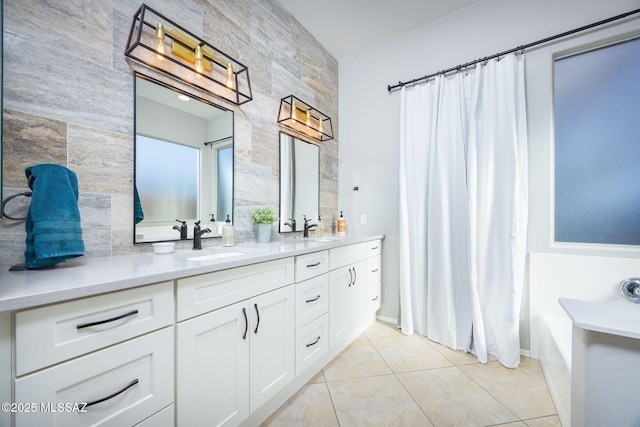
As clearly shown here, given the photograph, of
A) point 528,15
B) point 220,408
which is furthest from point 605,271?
point 220,408

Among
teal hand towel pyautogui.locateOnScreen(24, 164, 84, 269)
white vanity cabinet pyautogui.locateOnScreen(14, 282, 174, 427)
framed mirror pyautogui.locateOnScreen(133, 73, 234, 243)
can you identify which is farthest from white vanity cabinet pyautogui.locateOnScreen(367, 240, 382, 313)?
teal hand towel pyautogui.locateOnScreen(24, 164, 84, 269)

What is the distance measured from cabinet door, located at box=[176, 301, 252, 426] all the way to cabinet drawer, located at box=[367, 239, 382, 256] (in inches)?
57.1

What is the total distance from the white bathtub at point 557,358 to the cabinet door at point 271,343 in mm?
1448

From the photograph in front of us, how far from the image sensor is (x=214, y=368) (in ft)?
3.53

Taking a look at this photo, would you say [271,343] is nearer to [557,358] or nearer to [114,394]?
[114,394]

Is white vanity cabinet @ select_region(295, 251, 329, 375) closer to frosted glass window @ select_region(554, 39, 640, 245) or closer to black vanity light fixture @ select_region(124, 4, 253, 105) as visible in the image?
black vanity light fixture @ select_region(124, 4, 253, 105)

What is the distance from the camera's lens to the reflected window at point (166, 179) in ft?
4.45

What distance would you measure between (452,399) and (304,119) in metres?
2.42

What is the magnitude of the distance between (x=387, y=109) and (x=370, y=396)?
254 centimetres

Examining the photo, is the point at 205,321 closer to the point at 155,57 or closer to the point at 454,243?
the point at 155,57

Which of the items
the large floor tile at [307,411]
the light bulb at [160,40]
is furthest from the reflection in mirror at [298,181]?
the large floor tile at [307,411]

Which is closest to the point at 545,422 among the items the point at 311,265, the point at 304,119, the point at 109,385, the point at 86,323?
the point at 311,265

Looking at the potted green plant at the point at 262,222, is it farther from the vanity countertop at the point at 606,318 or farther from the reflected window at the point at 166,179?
the vanity countertop at the point at 606,318

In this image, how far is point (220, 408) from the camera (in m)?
1.10
